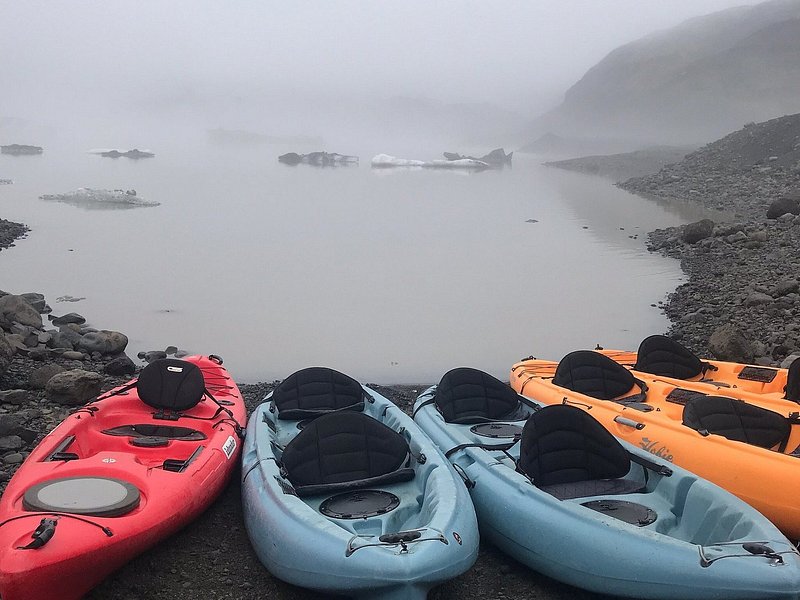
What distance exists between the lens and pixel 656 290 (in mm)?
11594

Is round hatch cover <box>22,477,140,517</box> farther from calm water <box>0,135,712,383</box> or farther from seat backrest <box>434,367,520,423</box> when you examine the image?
calm water <box>0,135,712,383</box>

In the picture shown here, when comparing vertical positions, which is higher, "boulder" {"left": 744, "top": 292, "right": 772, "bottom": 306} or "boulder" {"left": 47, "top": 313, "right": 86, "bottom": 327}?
"boulder" {"left": 744, "top": 292, "right": 772, "bottom": 306}

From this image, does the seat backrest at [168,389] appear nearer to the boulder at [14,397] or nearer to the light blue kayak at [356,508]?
the light blue kayak at [356,508]

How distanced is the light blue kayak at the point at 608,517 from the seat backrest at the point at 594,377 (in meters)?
1.09

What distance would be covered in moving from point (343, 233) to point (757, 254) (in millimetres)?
9381

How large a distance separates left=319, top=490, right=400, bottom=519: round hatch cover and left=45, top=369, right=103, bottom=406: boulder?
124 inches

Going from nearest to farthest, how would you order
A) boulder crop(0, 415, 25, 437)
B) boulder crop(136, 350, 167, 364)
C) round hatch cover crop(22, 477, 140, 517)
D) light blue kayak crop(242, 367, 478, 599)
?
light blue kayak crop(242, 367, 478, 599) → round hatch cover crop(22, 477, 140, 517) → boulder crop(0, 415, 25, 437) → boulder crop(136, 350, 167, 364)

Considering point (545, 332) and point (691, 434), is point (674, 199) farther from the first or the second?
point (691, 434)

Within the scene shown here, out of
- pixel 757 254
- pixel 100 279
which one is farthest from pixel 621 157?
pixel 100 279

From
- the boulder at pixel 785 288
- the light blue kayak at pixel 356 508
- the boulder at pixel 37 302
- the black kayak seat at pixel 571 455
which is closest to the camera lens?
the light blue kayak at pixel 356 508

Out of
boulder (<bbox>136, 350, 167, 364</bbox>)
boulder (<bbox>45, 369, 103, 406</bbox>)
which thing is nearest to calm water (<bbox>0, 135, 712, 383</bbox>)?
boulder (<bbox>136, 350, 167, 364</bbox>)

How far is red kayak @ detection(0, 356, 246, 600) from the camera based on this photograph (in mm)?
3102

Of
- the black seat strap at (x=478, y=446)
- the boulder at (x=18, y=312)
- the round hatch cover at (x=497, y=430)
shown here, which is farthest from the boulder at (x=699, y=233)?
the boulder at (x=18, y=312)

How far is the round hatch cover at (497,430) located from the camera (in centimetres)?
476
